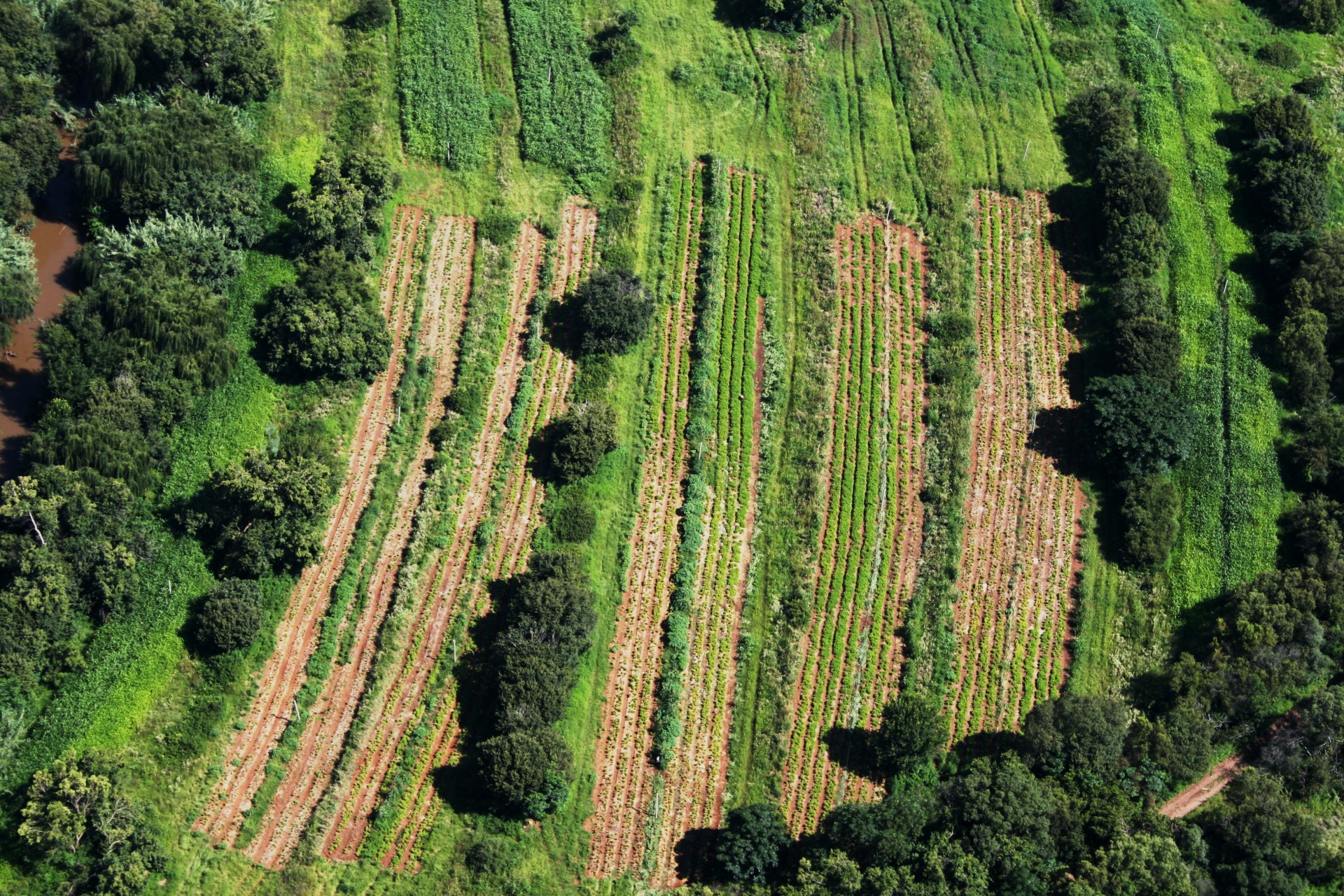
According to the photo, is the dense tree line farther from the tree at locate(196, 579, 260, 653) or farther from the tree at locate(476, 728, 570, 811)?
the tree at locate(196, 579, 260, 653)

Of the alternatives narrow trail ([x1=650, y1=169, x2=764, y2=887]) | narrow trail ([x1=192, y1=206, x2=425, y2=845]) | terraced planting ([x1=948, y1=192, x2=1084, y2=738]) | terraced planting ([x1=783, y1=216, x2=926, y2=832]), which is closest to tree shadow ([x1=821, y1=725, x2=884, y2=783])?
terraced planting ([x1=783, y1=216, x2=926, y2=832])

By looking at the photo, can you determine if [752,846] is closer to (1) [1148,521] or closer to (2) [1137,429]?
(1) [1148,521]

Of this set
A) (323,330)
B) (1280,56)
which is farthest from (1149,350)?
(323,330)

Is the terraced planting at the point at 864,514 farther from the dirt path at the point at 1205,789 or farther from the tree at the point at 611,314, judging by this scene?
the dirt path at the point at 1205,789

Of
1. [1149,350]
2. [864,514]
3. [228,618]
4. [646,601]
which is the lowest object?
[646,601]

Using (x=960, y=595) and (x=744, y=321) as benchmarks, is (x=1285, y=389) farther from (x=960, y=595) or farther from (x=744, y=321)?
(x=744, y=321)
